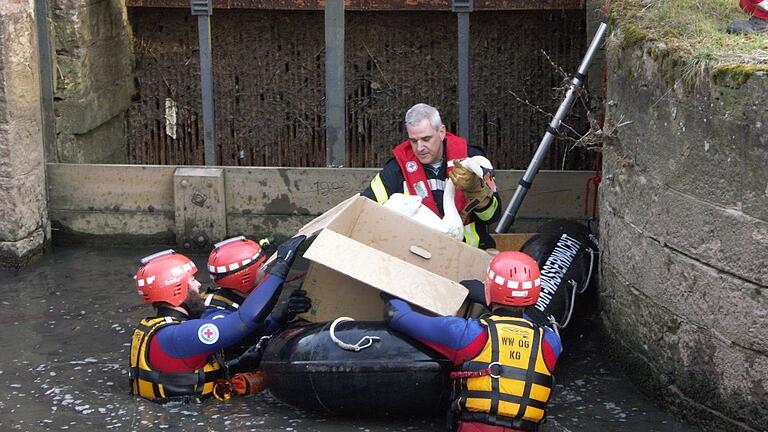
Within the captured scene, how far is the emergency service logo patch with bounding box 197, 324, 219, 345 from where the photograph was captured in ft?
18.7

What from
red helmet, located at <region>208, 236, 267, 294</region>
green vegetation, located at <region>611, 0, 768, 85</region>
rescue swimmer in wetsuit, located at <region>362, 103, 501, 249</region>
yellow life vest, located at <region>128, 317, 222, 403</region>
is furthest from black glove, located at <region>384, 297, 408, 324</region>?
green vegetation, located at <region>611, 0, 768, 85</region>

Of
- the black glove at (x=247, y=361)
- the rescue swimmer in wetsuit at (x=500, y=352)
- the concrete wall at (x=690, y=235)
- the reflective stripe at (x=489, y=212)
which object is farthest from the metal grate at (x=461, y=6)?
the rescue swimmer in wetsuit at (x=500, y=352)

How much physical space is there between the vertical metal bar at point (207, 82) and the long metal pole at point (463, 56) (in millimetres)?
2050

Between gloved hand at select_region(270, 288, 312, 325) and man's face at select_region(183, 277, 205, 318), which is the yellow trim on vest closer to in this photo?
gloved hand at select_region(270, 288, 312, 325)

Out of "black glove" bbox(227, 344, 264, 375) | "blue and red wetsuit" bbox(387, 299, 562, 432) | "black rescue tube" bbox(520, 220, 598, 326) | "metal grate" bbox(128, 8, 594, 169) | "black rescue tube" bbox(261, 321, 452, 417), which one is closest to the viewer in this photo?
"blue and red wetsuit" bbox(387, 299, 562, 432)

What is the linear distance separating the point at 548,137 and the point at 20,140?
4.01m

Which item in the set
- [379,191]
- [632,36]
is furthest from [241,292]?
[632,36]

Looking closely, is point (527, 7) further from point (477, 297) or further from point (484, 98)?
point (477, 297)

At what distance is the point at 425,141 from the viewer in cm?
685

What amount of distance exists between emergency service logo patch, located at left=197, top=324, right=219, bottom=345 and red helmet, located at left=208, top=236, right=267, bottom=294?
0.51 metres

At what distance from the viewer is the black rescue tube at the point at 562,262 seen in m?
6.73

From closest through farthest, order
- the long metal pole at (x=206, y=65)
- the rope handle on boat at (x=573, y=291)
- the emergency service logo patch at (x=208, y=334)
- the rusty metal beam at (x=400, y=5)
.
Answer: the emergency service logo patch at (x=208, y=334)
the rope handle on boat at (x=573, y=291)
the long metal pole at (x=206, y=65)
the rusty metal beam at (x=400, y=5)

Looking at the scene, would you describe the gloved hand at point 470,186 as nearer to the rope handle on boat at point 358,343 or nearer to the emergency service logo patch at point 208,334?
the rope handle on boat at point 358,343

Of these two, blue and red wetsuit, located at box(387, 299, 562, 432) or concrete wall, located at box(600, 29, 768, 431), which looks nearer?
concrete wall, located at box(600, 29, 768, 431)
